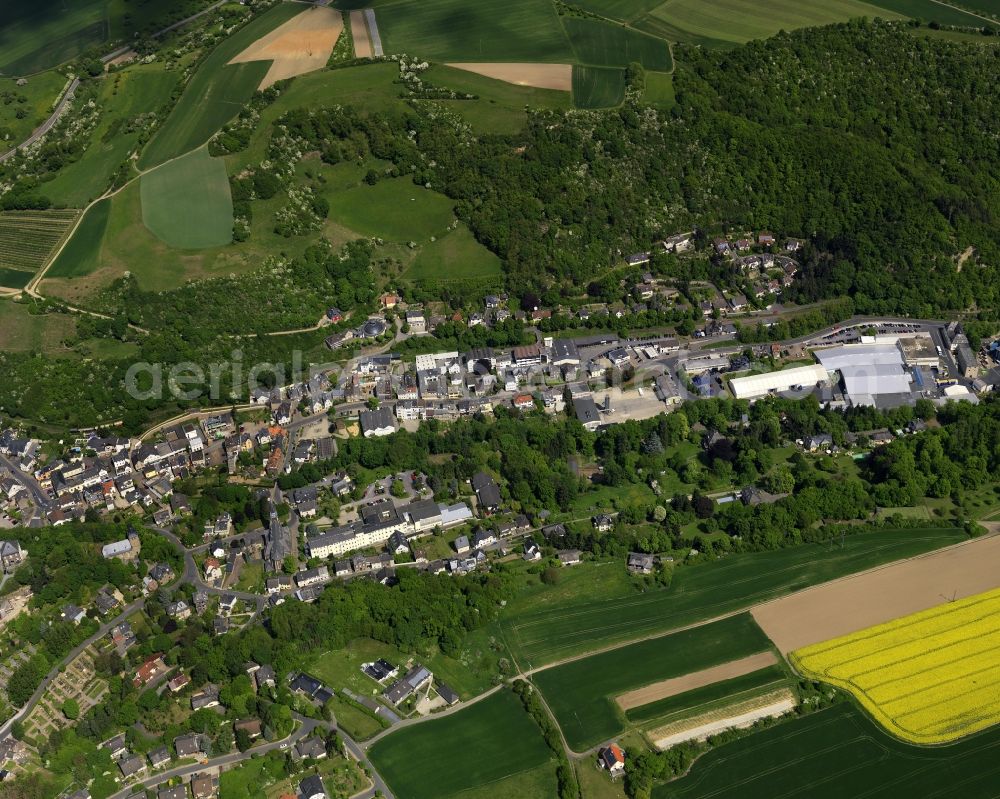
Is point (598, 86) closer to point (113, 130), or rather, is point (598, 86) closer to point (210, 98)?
point (210, 98)

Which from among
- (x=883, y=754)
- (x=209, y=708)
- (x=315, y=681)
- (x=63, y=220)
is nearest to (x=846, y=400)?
(x=883, y=754)

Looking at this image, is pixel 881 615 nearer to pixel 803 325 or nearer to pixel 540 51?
pixel 803 325

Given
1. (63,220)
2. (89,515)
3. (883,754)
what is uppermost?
(63,220)

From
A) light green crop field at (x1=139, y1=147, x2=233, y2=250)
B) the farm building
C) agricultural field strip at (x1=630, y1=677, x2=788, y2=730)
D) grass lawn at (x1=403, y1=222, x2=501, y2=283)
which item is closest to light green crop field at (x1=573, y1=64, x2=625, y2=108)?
grass lawn at (x1=403, y1=222, x2=501, y2=283)

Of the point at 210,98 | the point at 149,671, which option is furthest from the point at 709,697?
the point at 210,98

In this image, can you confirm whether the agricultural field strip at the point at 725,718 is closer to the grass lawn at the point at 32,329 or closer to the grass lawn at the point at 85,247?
the grass lawn at the point at 32,329

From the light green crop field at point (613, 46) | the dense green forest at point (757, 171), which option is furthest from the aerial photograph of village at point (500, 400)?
the light green crop field at point (613, 46)
